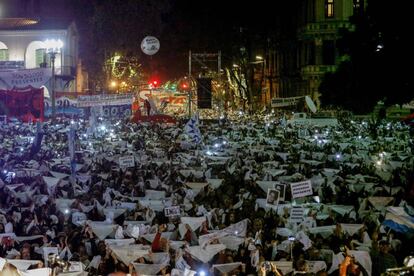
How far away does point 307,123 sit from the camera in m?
38.5

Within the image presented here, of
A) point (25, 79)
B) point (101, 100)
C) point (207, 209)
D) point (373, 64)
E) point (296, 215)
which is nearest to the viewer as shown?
point (296, 215)

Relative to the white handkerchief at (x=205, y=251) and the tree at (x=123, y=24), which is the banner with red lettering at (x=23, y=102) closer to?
the white handkerchief at (x=205, y=251)

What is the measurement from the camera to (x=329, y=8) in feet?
195

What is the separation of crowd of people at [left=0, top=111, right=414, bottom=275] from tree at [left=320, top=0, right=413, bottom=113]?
2145 mm

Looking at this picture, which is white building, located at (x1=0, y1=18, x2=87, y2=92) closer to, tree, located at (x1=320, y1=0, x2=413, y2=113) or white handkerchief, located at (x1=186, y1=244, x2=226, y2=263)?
tree, located at (x1=320, y1=0, x2=413, y2=113)

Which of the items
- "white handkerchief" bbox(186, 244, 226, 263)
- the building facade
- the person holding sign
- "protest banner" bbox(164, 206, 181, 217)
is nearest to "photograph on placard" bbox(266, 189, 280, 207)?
the person holding sign

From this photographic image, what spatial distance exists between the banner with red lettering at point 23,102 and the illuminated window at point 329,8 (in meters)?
36.9

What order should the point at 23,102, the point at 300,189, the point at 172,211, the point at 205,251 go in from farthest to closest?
the point at 23,102
the point at 300,189
the point at 172,211
the point at 205,251

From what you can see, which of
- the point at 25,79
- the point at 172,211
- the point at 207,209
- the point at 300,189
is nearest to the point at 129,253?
the point at 172,211

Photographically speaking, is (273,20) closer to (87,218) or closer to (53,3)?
(53,3)

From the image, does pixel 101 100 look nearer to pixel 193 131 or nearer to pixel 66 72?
pixel 193 131

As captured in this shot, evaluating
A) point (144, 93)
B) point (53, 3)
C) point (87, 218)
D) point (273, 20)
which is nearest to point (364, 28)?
point (87, 218)

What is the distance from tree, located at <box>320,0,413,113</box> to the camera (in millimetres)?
18297

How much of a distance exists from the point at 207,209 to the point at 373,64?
22.0 feet
